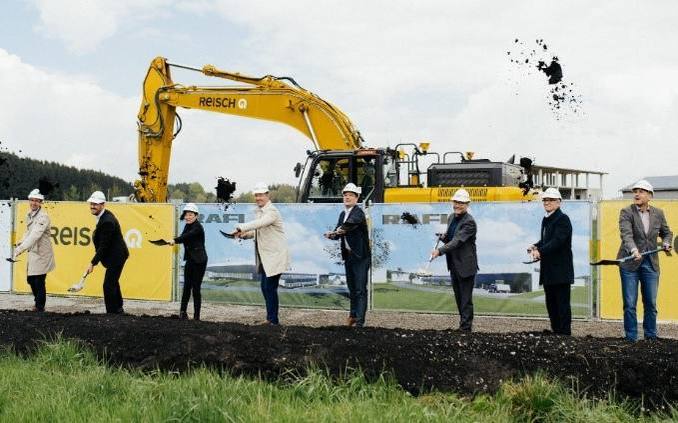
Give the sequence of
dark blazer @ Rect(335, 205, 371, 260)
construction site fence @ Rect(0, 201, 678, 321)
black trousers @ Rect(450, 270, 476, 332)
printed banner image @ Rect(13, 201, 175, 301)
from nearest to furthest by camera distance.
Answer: black trousers @ Rect(450, 270, 476, 332), dark blazer @ Rect(335, 205, 371, 260), construction site fence @ Rect(0, 201, 678, 321), printed banner image @ Rect(13, 201, 175, 301)

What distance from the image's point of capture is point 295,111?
655 inches

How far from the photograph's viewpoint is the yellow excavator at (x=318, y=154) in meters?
13.8

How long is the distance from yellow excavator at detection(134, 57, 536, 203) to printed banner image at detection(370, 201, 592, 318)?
1.81 metres

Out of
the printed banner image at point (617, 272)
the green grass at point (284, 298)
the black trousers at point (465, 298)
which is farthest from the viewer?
the green grass at point (284, 298)

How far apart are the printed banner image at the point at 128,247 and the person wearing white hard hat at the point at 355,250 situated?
4.74 meters

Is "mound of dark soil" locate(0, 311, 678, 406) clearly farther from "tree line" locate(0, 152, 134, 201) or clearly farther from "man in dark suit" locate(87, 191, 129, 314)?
"tree line" locate(0, 152, 134, 201)

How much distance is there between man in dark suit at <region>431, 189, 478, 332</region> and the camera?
882 centimetres

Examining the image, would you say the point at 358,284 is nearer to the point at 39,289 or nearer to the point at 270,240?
the point at 270,240

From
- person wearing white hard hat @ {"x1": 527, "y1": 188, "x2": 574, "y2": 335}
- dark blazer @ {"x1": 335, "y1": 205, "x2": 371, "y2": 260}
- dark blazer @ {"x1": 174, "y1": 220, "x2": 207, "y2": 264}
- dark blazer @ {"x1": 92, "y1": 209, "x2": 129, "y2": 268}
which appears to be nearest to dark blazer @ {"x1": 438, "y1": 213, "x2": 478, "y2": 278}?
person wearing white hard hat @ {"x1": 527, "y1": 188, "x2": 574, "y2": 335}

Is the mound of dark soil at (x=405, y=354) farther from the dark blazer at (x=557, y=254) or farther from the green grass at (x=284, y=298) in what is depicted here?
the green grass at (x=284, y=298)

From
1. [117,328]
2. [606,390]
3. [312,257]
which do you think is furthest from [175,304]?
[606,390]

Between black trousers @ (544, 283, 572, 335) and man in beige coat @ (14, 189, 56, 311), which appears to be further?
man in beige coat @ (14, 189, 56, 311)

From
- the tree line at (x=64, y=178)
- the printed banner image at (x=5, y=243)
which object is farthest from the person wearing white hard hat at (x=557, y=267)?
the tree line at (x=64, y=178)

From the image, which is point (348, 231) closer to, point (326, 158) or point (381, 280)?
point (381, 280)
